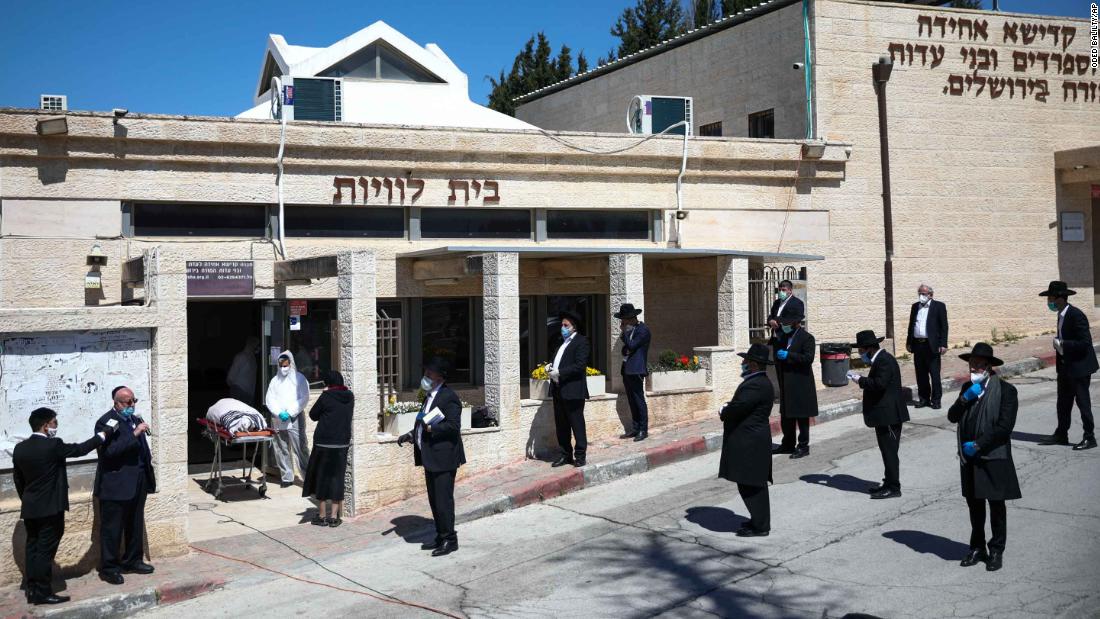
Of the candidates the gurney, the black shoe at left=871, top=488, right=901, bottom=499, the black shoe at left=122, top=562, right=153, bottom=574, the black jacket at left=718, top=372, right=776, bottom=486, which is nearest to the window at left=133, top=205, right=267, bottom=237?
the gurney

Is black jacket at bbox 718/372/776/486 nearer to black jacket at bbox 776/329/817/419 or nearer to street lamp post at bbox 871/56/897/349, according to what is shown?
black jacket at bbox 776/329/817/419

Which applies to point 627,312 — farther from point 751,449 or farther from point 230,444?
point 230,444

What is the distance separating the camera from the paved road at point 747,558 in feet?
26.3

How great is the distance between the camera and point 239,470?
1491 centimetres

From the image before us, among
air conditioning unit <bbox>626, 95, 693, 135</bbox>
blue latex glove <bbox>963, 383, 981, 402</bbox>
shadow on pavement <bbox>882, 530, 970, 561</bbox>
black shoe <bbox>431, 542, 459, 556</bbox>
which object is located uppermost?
air conditioning unit <bbox>626, 95, 693, 135</bbox>

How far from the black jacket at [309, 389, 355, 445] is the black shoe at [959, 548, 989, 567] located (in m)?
6.54

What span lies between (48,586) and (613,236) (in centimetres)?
1103

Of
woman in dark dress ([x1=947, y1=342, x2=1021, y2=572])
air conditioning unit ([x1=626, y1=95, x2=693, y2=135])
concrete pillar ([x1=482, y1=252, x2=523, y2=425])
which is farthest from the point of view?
air conditioning unit ([x1=626, y1=95, x2=693, y2=135])

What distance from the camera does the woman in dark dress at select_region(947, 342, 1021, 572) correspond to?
27.4 ft

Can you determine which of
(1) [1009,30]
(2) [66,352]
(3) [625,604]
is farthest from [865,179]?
(2) [66,352]

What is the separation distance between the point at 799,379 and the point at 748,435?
2.85 metres

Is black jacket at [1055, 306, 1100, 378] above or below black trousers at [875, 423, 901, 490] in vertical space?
above

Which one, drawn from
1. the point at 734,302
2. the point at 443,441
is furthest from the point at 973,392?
the point at 734,302

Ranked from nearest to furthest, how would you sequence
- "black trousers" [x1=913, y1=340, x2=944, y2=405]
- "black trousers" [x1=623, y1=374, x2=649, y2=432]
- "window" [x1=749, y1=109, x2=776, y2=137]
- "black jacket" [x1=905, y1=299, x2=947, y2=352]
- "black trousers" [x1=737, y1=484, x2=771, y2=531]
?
"black trousers" [x1=737, y1=484, x2=771, y2=531] → "black trousers" [x1=623, y1=374, x2=649, y2=432] → "black jacket" [x1=905, y1=299, x2=947, y2=352] → "black trousers" [x1=913, y1=340, x2=944, y2=405] → "window" [x1=749, y1=109, x2=776, y2=137]
